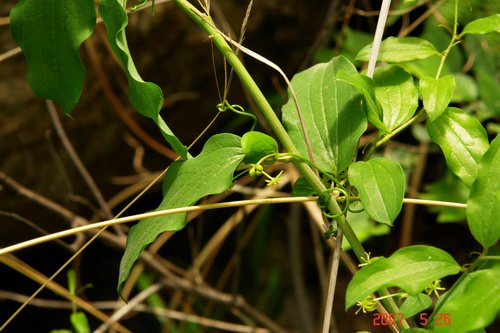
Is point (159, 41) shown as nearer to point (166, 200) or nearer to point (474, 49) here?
point (474, 49)

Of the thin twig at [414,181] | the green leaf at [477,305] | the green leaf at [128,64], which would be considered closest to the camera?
the green leaf at [477,305]

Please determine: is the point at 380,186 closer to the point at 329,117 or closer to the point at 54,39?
the point at 329,117

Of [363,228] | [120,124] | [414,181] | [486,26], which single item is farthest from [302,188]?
[414,181]

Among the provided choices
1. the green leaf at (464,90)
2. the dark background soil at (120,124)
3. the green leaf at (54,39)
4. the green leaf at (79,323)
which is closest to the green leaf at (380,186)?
the green leaf at (54,39)

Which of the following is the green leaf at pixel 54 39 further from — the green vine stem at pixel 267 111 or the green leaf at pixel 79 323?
the green leaf at pixel 79 323

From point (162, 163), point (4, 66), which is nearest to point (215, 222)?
point (162, 163)

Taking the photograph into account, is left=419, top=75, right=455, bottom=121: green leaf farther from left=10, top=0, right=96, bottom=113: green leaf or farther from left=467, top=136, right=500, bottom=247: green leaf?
left=10, top=0, right=96, bottom=113: green leaf

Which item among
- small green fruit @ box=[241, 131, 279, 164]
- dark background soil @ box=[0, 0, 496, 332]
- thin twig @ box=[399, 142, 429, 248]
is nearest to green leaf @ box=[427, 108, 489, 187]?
small green fruit @ box=[241, 131, 279, 164]
